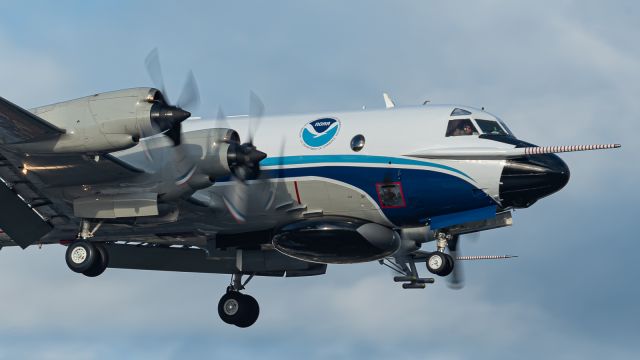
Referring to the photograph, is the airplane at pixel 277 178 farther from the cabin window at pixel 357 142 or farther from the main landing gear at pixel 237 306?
the main landing gear at pixel 237 306

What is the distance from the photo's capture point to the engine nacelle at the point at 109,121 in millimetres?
30344

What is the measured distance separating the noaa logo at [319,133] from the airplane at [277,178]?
0.16ft

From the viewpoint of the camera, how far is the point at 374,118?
3388cm

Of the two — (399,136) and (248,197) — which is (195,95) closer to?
(248,197)

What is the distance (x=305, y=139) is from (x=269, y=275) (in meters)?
6.15

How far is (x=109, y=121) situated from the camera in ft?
99.6

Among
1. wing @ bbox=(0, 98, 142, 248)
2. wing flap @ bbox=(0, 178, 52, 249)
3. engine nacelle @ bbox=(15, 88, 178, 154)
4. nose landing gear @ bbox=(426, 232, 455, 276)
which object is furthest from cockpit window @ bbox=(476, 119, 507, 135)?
wing flap @ bbox=(0, 178, 52, 249)

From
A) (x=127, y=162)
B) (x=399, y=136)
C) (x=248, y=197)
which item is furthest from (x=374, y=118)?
(x=127, y=162)

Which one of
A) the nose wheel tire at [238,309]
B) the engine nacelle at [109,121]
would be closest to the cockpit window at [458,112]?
the engine nacelle at [109,121]

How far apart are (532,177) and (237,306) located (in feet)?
34.4

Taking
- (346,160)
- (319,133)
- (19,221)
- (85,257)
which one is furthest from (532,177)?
(19,221)

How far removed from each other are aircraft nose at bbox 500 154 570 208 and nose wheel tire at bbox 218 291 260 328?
9469 millimetres

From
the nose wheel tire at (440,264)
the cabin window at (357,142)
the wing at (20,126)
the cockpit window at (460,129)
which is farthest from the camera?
the cabin window at (357,142)

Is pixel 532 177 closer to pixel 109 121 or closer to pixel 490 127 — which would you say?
pixel 490 127
